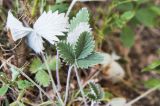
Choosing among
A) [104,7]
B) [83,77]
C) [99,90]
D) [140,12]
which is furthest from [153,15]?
[99,90]

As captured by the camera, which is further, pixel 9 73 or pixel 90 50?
pixel 9 73

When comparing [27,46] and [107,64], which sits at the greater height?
[27,46]

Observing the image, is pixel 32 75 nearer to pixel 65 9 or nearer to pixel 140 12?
pixel 65 9

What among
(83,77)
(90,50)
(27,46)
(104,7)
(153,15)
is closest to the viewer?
(90,50)

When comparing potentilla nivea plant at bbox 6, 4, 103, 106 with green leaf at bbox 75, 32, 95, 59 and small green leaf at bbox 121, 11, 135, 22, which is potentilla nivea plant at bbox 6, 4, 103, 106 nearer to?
green leaf at bbox 75, 32, 95, 59

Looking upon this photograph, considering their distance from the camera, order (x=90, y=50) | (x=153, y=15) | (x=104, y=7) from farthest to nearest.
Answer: (x=104, y=7), (x=153, y=15), (x=90, y=50)

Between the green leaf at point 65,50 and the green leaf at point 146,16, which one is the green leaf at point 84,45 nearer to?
the green leaf at point 65,50

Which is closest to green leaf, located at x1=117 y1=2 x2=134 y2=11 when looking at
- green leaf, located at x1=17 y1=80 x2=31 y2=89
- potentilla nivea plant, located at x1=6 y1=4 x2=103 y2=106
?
potentilla nivea plant, located at x1=6 y1=4 x2=103 y2=106
